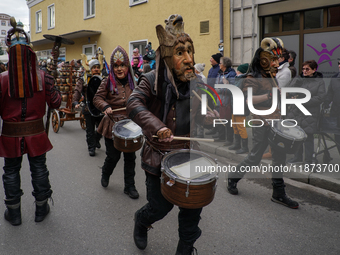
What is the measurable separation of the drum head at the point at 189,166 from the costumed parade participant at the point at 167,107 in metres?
0.16

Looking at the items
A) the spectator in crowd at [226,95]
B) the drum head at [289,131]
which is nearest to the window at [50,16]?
the spectator in crowd at [226,95]

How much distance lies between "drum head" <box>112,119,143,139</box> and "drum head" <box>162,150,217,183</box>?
1.53 meters

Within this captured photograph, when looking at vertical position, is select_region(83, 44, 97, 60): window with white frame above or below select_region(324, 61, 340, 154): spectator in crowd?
above

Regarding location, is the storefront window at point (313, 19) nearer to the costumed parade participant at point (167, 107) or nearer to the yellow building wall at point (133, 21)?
the yellow building wall at point (133, 21)

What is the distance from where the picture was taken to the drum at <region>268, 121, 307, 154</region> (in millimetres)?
3866

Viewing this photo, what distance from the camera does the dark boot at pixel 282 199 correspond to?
162 inches

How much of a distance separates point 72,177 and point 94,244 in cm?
233

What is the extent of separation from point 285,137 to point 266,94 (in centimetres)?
69

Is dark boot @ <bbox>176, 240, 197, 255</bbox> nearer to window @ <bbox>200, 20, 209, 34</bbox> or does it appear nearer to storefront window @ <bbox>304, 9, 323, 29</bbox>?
storefront window @ <bbox>304, 9, 323, 29</bbox>

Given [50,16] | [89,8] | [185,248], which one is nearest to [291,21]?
[185,248]

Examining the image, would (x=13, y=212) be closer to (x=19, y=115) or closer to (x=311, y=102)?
(x=19, y=115)

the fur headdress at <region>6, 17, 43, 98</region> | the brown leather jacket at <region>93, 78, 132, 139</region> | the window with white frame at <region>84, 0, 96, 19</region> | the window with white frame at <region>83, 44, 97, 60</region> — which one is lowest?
the brown leather jacket at <region>93, 78, 132, 139</region>

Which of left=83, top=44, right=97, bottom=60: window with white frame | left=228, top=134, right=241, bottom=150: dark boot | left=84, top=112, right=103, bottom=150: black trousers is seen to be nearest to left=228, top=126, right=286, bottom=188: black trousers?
left=228, top=134, right=241, bottom=150: dark boot

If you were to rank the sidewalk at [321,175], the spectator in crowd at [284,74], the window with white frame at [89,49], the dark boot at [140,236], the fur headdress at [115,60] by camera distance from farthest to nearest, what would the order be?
1. the window with white frame at [89,49]
2. the spectator in crowd at [284,74]
3. the sidewalk at [321,175]
4. the fur headdress at [115,60]
5. the dark boot at [140,236]
